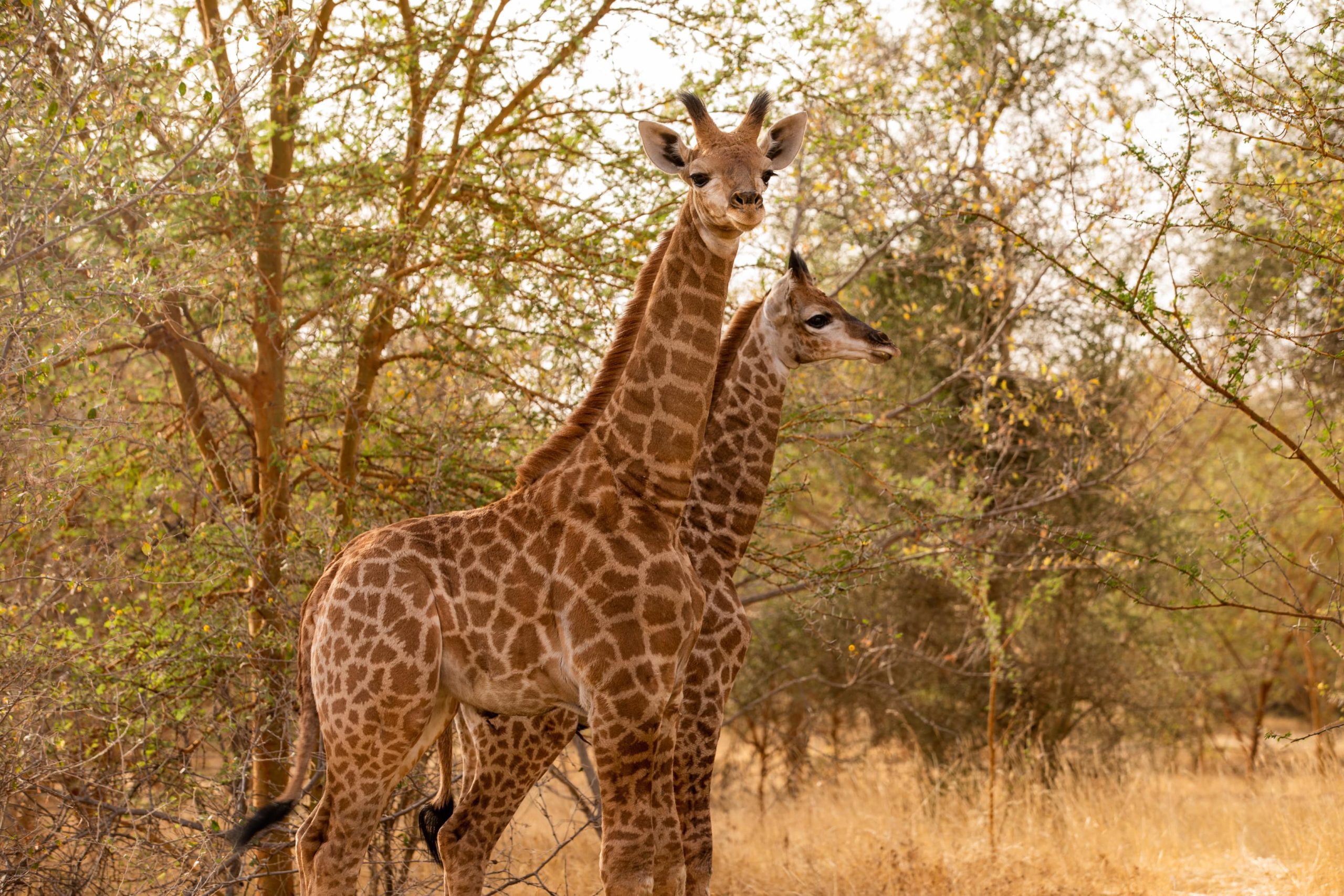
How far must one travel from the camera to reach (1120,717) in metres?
14.6

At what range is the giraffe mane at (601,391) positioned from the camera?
16.9 ft

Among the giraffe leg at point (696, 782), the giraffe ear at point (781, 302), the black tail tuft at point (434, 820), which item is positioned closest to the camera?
the black tail tuft at point (434, 820)

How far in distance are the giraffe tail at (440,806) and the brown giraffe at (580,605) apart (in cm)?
43

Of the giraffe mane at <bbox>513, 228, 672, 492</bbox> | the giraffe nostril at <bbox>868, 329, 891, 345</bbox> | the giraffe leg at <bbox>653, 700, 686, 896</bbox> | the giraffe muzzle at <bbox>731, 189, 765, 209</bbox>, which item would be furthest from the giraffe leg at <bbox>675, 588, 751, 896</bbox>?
the giraffe muzzle at <bbox>731, 189, 765, 209</bbox>

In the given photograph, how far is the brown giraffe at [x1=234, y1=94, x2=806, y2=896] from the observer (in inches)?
179

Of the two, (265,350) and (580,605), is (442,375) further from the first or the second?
(580,605)

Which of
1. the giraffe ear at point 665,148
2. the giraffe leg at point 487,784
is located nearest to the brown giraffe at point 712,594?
the giraffe leg at point 487,784

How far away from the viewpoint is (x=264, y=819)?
4.57 meters

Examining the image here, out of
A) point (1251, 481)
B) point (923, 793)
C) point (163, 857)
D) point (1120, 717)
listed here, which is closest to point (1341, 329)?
point (163, 857)

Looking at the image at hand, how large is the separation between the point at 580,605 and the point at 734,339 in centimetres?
226

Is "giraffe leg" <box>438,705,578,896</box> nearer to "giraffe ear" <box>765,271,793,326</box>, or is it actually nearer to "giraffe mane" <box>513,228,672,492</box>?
"giraffe mane" <box>513,228,672,492</box>

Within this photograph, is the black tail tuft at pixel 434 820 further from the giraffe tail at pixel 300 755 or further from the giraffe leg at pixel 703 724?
the giraffe leg at pixel 703 724

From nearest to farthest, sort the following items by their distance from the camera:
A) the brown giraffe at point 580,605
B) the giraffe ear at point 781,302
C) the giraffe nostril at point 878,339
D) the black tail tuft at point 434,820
→ the brown giraffe at point 580,605 → the black tail tuft at point 434,820 → the giraffe nostril at point 878,339 → the giraffe ear at point 781,302

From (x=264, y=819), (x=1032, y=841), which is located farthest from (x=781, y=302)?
(x=1032, y=841)
